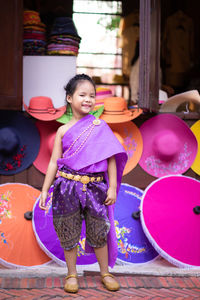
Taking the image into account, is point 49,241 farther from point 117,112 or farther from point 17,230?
point 117,112

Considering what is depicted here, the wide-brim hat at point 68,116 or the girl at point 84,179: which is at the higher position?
the wide-brim hat at point 68,116

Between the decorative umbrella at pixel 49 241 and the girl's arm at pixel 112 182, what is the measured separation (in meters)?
0.80

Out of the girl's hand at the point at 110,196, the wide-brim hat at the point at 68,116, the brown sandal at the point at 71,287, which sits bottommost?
the brown sandal at the point at 71,287

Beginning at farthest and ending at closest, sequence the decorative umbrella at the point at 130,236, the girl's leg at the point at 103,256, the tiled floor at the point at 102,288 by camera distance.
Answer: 1. the decorative umbrella at the point at 130,236
2. the girl's leg at the point at 103,256
3. the tiled floor at the point at 102,288

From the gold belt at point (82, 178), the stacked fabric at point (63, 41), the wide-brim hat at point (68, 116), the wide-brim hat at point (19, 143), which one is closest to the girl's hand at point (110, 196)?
the gold belt at point (82, 178)

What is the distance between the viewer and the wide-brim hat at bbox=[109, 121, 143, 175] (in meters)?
3.83

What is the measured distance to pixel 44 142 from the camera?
3.78 m

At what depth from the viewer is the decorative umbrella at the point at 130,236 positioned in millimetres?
3293

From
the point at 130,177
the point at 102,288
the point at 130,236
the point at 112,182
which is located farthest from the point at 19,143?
the point at 102,288

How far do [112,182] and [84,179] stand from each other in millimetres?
183

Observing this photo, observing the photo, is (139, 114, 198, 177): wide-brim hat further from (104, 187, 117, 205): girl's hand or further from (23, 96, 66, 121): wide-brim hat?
(104, 187, 117, 205): girl's hand

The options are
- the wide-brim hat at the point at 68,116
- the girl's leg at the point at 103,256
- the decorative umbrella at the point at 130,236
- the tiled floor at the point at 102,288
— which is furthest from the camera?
the wide-brim hat at the point at 68,116

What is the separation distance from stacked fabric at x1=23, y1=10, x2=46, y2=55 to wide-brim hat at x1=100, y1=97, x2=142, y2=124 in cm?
112

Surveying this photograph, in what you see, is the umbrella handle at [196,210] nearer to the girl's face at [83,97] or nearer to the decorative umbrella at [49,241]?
the decorative umbrella at [49,241]
